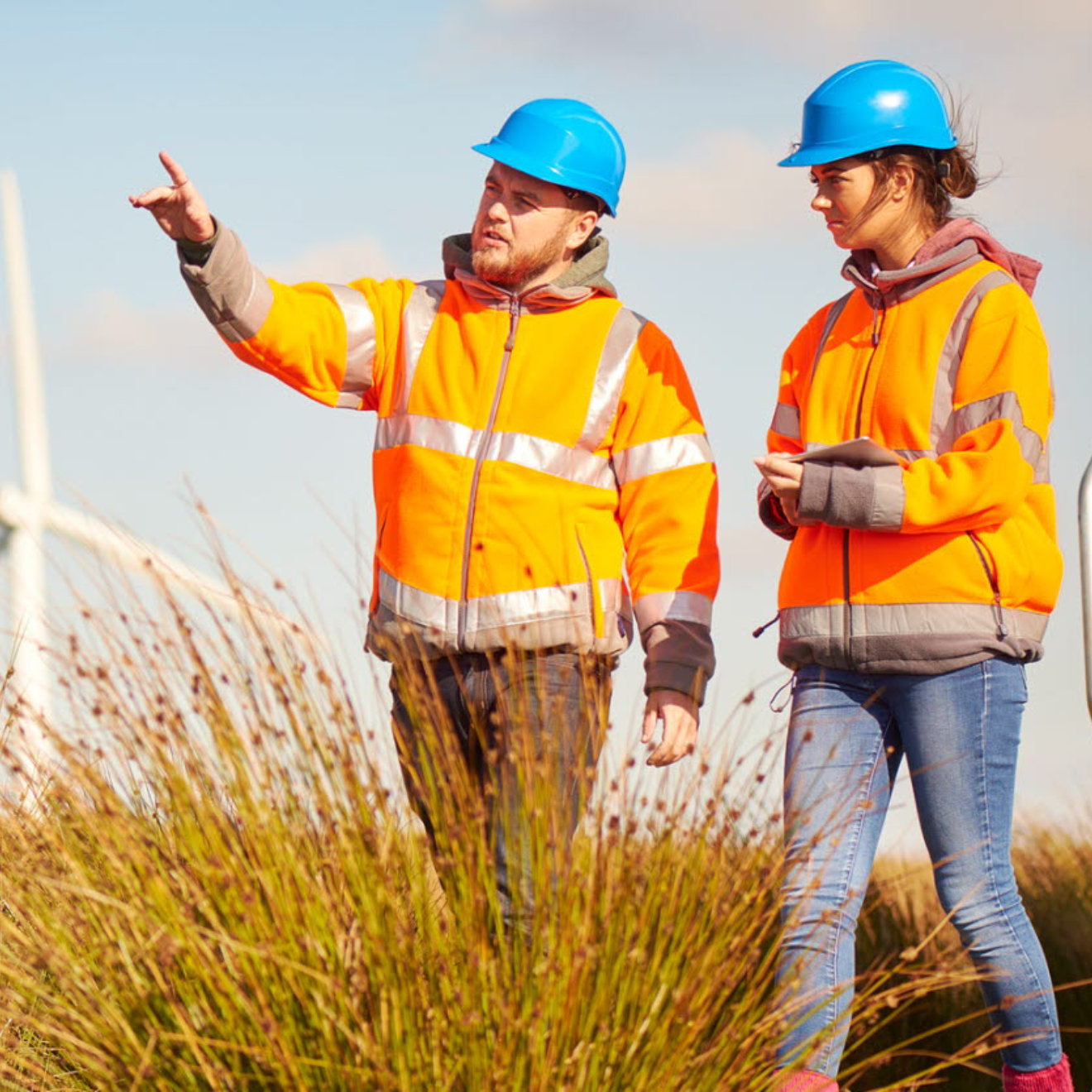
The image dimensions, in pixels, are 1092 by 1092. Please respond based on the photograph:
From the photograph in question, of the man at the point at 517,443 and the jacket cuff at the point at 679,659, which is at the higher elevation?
the man at the point at 517,443

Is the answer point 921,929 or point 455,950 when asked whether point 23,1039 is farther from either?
point 921,929

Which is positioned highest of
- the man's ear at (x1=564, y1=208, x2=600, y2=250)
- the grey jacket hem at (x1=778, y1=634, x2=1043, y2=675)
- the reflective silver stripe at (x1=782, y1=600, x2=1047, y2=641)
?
the man's ear at (x1=564, y1=208, x2=600, y2=250)

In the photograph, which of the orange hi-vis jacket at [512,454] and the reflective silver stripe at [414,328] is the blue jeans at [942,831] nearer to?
the orange hi-vis jacket at [512,454]

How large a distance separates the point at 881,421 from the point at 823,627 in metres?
0.44

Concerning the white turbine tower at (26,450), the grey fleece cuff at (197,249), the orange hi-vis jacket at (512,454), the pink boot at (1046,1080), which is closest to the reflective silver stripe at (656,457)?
the orange hi-vis jacket at (512,454)

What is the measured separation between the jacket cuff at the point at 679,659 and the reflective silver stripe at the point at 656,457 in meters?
0.32

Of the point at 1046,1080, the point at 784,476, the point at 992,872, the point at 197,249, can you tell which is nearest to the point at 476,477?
the point at 784,476

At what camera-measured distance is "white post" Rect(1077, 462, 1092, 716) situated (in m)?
3.38

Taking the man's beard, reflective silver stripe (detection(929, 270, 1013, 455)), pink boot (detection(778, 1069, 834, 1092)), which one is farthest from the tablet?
pink boot (detection(778, 1069, 834, 1092))

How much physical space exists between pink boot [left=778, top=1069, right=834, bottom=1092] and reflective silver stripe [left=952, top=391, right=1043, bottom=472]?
1235mm

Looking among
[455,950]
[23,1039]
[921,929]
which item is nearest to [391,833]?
[455,950]

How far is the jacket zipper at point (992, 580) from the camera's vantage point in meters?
3.43

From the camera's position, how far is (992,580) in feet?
11.3

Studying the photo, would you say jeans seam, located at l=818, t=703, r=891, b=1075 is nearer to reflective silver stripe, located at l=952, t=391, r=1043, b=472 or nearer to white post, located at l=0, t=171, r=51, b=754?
reflective silver stripe, located at l=952, t=391, r=1043, b=472
